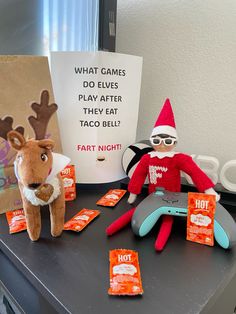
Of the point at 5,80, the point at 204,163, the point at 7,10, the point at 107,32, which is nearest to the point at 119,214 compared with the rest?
the point at 204,163

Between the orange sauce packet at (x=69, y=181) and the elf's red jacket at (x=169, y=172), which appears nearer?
the elf's red jacket at (x=169, y=172)

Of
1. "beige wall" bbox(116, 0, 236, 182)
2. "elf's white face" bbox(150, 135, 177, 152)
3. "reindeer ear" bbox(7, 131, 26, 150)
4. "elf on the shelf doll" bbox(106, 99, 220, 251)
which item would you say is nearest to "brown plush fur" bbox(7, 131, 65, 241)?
"reindeer ear" bbox(7, 131, 26, 150)

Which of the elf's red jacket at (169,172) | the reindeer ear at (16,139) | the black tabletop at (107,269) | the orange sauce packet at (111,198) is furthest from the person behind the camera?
the orange sauce packet at (111,198)

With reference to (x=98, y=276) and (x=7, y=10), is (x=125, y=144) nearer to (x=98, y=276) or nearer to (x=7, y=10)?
(x=98, y=276)

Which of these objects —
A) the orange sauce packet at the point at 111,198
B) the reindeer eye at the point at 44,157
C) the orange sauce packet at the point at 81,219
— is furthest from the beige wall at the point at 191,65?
the reindeer eye at the point at 44,157

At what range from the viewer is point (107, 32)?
2.65 feet

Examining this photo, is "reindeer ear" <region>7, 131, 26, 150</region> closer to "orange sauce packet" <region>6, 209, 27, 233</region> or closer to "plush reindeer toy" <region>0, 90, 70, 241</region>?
"plush reindeer toy" <region>0, 90, 70, 241</region>

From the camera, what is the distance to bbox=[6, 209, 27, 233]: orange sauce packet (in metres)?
0.54

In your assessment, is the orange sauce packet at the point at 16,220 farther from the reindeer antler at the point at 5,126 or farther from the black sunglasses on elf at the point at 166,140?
the black sunglasses on elf at the point at 166,140

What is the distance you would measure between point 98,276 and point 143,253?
0.33ft

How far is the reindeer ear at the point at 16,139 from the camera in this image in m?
0.46

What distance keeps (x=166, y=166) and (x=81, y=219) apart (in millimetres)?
229

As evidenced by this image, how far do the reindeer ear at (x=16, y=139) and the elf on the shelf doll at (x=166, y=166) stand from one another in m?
0.25

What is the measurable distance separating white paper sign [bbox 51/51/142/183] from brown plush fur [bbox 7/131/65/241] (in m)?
0.20
